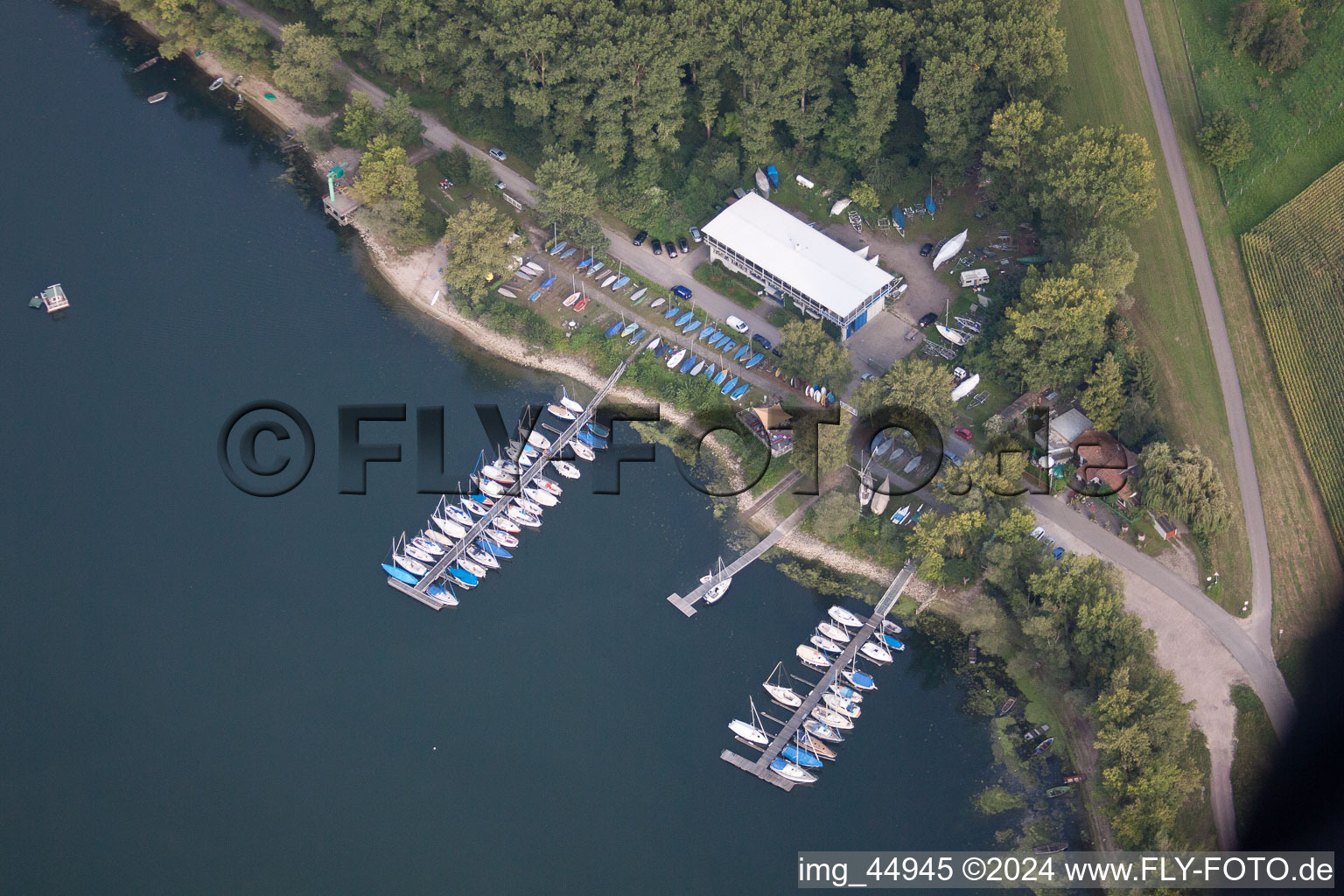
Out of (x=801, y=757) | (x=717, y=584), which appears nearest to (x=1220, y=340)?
(x=717, y=584)

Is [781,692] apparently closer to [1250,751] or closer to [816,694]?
[816,694]

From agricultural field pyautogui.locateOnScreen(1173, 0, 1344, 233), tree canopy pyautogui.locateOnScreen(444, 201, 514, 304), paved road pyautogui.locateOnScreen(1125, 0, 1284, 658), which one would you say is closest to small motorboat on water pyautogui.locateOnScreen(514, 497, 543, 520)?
tree canopy pyautogui.locateOnScreen(444, 201, 514, 304)

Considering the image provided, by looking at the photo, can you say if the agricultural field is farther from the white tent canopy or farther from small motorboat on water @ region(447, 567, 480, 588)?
small motorboat on water @ region(447, 567, 480, 588)

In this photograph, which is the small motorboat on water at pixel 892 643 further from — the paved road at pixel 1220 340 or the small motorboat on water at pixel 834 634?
the paved road at pixel 1220 340

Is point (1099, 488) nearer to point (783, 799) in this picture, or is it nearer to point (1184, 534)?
point (1184, 534)

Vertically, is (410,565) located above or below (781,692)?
below

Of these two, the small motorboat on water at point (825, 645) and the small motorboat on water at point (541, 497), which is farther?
the small motorboat on water at point (541, 497)

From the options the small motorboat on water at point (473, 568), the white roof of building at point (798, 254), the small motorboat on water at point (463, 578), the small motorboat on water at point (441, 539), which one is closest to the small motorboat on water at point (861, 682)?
the small motorboat on water at point (473, 568)
